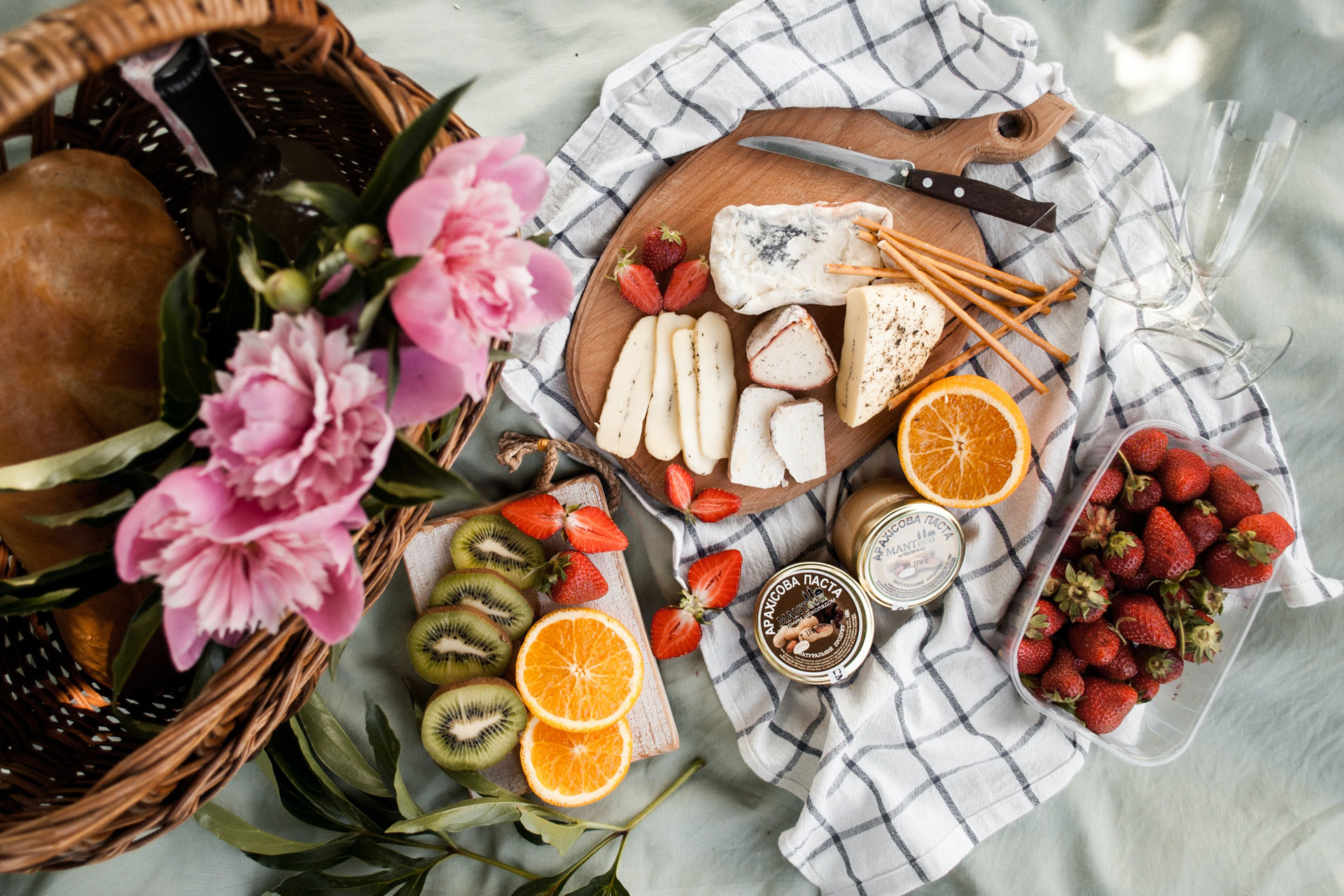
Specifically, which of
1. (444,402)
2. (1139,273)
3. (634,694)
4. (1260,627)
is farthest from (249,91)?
(1260,627)

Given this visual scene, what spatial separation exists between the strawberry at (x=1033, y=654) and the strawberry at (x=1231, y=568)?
0.31 meters

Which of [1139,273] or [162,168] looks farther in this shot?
[1139,273]

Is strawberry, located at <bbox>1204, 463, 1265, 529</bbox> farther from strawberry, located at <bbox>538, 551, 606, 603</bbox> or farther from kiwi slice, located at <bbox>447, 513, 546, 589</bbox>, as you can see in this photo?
kiwi slice, located at <bbox>447, 513, 546, 589</bbox>

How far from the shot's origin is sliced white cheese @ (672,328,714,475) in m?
1.46

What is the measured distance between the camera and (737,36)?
55.6 inches

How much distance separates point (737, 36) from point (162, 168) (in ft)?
3.07

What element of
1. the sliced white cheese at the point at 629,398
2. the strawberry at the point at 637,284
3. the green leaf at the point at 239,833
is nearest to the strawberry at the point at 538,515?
the sliced white cheese at the point at 629,398

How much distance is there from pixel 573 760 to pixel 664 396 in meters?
0.66

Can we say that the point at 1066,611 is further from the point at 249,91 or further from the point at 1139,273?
the point at 249,91

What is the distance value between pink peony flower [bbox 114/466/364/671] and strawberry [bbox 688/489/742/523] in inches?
33.8

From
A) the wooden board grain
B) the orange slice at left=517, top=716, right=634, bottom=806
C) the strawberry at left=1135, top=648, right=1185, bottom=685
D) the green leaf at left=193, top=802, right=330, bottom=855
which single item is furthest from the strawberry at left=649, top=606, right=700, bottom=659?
the strawberry at left=1135, top=648, right=1185, bottom=685

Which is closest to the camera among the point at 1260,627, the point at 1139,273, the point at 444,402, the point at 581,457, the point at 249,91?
the point at 444,402

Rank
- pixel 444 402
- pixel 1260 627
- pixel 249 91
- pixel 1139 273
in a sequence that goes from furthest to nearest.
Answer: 1. pixel 1260 627
2. pixel 1139 273
3. pixel 249 91
4. pixel 444 402

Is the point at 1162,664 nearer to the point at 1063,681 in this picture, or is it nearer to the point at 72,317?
the point at 1063,681
